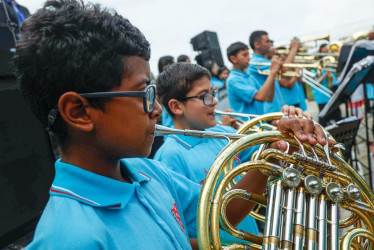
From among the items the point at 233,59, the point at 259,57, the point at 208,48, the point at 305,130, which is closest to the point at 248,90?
the point at 233,59

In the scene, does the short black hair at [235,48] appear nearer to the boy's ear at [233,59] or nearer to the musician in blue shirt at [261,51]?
the boy's ear at [233,59]

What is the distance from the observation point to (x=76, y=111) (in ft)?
3.02

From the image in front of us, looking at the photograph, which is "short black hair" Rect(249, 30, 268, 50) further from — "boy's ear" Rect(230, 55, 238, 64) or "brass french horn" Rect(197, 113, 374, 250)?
"brass french horn" Rect(197, 113, 374, 250)

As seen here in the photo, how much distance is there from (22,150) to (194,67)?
1.35m

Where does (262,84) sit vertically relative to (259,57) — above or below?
below

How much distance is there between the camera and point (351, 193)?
47.4 inches

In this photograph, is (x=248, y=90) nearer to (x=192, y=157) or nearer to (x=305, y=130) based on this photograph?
(x=192, y=157)

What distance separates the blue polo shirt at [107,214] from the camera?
2.57 feet

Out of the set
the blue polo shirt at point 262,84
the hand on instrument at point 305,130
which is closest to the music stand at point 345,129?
the hand on instrument at point 305,130

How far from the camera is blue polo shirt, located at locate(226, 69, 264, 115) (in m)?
3.70

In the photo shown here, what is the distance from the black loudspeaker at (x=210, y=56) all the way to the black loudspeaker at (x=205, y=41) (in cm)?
12

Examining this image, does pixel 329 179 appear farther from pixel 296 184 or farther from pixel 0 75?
pixel 0 75

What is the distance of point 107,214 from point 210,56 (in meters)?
7.24

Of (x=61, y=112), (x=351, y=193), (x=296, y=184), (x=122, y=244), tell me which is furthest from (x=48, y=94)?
(x=351, y=193)
